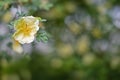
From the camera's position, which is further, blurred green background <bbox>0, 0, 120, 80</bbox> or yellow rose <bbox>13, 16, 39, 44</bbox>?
blurred green background <bbox>0, 0, 120, 80</bbox>

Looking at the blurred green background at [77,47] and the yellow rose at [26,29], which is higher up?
the yellow rose at [26,29]

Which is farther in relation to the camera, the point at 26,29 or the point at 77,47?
the point at 77,47

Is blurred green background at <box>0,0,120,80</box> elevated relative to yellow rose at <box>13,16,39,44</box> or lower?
lower

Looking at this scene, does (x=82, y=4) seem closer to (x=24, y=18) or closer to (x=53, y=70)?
(x=53, y=70)

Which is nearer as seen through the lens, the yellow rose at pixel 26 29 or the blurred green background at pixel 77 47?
A: the yellow rose at pixel 26 29

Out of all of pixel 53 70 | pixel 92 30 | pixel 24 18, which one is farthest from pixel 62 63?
pixel 24 18

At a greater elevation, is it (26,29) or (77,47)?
(26,29)
